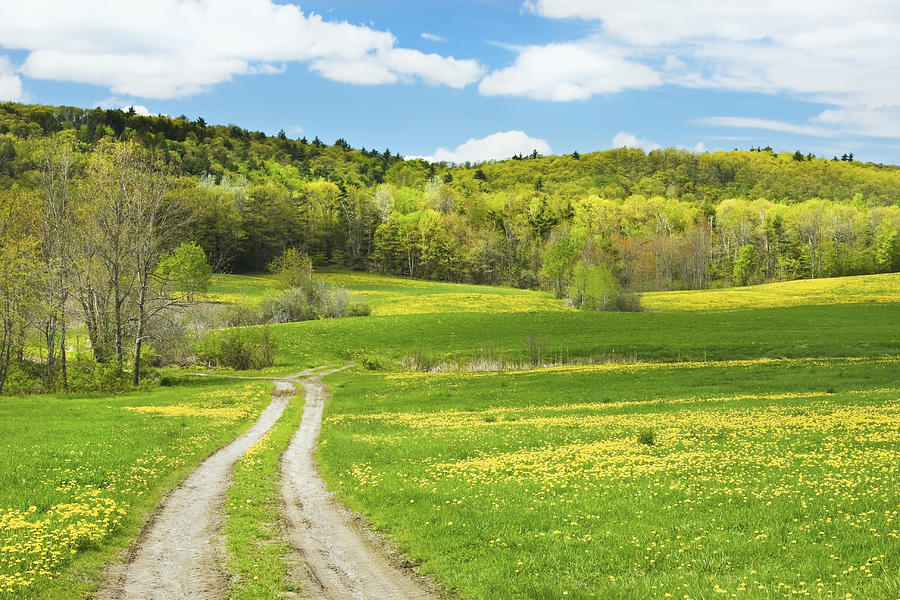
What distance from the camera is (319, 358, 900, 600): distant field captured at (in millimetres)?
10359

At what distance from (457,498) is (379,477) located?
4086 millimetres

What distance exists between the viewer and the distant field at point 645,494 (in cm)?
1036

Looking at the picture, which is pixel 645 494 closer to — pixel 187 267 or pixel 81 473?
pixel 81 473

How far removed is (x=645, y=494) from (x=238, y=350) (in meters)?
59.6

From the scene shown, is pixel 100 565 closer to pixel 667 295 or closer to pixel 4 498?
pixel 4 498

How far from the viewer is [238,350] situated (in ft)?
222

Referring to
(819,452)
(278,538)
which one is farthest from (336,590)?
(819,452)

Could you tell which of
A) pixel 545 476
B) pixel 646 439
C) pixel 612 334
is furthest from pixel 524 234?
pixel 545 476

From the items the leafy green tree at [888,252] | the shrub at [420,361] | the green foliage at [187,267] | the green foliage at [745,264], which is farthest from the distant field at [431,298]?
the leafy green tree at [888,252]

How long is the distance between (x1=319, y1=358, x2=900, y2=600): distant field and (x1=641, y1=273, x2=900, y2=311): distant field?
252 feet

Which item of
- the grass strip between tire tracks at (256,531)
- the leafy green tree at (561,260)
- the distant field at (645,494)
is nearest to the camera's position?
the distant field at (645,494)

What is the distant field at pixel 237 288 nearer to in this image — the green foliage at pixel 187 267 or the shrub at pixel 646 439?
the green foliage at pixel 187 267

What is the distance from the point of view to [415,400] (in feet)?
137

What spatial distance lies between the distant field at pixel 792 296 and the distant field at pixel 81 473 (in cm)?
9107
